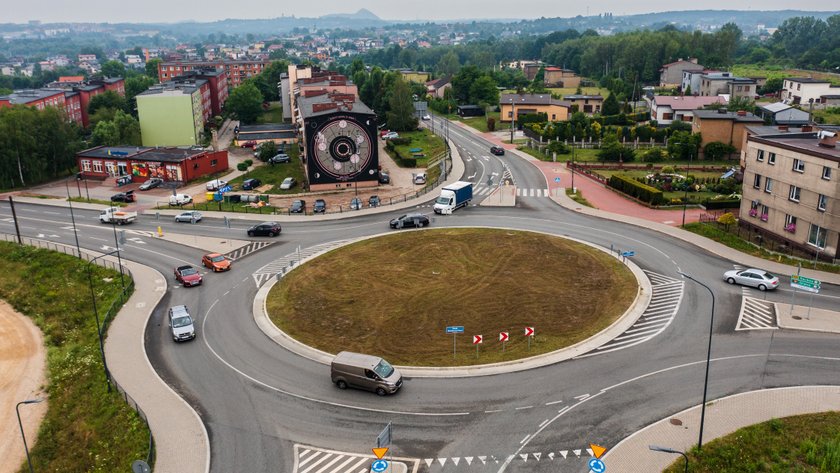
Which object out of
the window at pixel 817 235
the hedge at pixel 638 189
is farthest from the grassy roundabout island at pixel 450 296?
the hedge at pixel 638 189

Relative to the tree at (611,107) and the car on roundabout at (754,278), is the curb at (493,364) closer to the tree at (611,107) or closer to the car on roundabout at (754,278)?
the car on roundabout at (754,278)

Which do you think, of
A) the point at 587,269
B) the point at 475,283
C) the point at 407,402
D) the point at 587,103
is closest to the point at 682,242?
the point at 587,269

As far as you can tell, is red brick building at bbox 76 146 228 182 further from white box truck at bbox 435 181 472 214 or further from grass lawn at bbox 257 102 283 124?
grass lawn at bbox 257 102 283 124

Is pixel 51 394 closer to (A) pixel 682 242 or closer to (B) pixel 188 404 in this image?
(B) pixel 188 404

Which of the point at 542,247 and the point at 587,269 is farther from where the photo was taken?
the point at 542,247

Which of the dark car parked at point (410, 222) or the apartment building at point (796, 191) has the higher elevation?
the apartment building at point (796, 191)

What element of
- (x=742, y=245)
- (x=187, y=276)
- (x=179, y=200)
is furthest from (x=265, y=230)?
(x=742, y=245)
